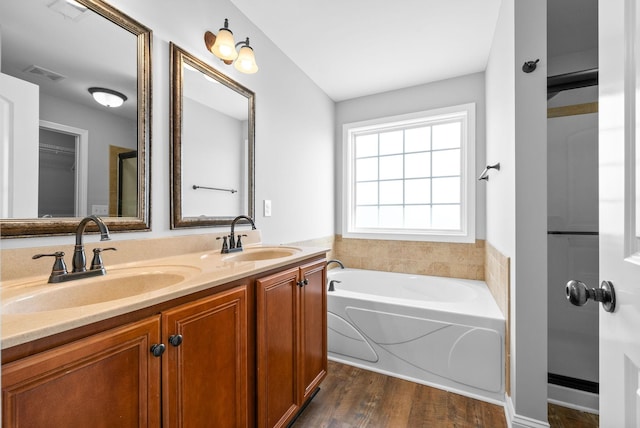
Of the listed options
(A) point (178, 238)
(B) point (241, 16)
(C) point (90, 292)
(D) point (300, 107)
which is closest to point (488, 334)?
(A) point (178, 238)

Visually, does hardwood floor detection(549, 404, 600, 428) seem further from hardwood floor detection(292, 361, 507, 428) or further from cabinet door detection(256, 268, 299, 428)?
cabinet door detection(256, 268, 299, 428)

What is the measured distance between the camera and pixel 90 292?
3.05 ft

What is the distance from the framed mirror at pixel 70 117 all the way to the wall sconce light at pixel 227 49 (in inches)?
14.0

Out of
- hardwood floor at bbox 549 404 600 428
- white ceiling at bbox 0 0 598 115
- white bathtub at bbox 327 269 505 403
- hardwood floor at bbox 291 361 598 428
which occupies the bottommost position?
hardwood floor at bbox 549 404 600 428

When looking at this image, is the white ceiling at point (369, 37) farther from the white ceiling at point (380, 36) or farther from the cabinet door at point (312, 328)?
the cabinet door at point (312, 328)

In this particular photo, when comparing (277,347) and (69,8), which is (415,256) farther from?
(69,8)

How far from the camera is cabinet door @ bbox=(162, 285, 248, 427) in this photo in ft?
2.61

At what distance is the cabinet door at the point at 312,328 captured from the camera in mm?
1453

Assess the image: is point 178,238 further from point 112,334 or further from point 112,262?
point 112,334

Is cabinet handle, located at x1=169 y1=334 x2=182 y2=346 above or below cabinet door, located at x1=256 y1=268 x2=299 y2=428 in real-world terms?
above

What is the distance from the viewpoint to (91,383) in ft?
2.04

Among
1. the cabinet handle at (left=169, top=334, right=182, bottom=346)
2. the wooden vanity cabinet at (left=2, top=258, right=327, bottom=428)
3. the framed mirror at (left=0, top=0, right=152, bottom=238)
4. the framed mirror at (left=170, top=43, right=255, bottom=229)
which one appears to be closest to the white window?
the framed mirror at (left=170, top=43, right=255, bottom=229)

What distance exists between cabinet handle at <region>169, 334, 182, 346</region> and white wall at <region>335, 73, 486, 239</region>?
2.58 metres

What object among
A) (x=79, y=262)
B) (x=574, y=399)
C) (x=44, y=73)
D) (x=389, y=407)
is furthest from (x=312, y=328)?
(x=574, y=399)
